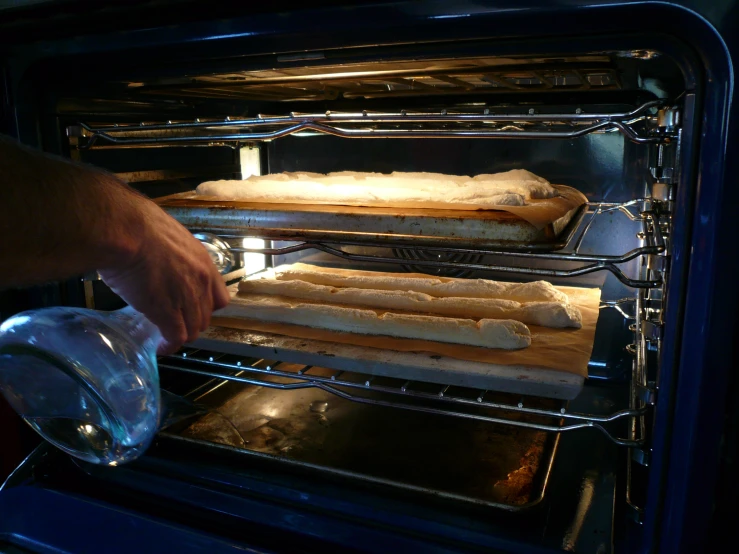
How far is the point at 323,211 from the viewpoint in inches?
42.4

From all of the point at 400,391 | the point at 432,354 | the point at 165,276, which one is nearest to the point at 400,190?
the point at 432,354

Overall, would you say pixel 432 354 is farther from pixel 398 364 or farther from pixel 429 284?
pixel 429 284

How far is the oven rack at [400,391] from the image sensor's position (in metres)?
0.87

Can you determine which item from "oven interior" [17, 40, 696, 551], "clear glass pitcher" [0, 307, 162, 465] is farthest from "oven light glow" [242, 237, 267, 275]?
"clear glass pitcher" [0, 307, 162, 465]

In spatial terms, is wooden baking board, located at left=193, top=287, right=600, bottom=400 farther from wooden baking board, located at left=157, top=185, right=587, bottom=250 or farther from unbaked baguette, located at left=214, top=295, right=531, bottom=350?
wooden baking board, located at left=157, top=185, right=587, bottom=250

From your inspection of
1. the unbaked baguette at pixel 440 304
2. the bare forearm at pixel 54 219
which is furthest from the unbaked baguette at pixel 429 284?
the bare forearm at pixel 54 219

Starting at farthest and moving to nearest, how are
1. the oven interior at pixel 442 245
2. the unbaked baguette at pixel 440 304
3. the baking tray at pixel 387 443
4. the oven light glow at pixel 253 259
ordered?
the oven light glow at pixel 253 259
the unbaked baguette at pixel 440 304
the baking tray at pixel 387 443
the oven interior at pixel 442 245

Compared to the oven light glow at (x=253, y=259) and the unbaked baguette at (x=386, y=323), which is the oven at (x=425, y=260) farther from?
the oven light glow at (x=253, y=259)

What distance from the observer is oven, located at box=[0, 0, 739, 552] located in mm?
673

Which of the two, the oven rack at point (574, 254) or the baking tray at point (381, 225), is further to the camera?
the baking tray at point (381, 225)

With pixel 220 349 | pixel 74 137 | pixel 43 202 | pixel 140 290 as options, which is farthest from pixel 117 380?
pixel 74 137

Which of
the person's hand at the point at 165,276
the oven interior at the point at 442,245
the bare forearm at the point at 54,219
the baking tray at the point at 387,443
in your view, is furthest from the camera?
the baking tray at the point at 387,443

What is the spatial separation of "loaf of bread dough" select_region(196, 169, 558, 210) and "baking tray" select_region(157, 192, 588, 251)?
7cm

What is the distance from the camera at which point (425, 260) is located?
104cm
